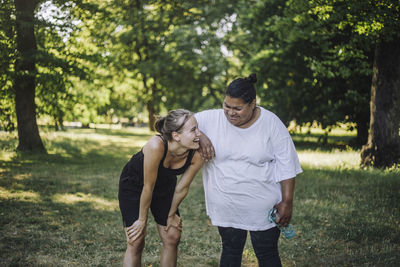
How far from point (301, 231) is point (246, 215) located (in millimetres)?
3349

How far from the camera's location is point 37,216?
670 cm

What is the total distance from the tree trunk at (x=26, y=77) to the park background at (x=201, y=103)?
0.05 metres

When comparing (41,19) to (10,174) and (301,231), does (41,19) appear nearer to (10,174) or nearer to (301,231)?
(10,174)

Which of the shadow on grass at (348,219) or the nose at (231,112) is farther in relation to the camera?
the shadow on grass at (348,219)

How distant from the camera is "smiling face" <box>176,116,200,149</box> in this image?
3311 millimetres

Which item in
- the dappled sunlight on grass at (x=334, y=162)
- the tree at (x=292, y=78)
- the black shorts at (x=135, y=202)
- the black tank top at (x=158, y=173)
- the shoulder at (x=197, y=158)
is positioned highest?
the tree at (x=292, y=78)

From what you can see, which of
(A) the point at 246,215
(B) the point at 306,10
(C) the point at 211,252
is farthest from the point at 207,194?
(B) the point at 306,10

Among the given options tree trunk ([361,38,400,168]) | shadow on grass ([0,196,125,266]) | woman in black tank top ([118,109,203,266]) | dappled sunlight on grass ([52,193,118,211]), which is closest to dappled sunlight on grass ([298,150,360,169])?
tree trunk ([361,38,400,168])

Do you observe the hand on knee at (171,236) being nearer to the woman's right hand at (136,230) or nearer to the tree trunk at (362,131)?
the woman's right hand at (136,230)

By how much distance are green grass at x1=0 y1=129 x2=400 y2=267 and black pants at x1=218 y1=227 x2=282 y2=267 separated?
1670mm

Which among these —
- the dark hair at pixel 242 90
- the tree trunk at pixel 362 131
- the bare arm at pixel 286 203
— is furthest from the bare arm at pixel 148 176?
the tree trunk at pixel 362 131

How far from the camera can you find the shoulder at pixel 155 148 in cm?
333

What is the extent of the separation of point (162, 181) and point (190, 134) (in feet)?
2.13

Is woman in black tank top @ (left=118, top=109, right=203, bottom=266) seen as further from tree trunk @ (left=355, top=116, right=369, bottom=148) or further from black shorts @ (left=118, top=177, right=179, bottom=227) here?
tree trunk @ (left=355, top=116, right=369, bottom=148)
